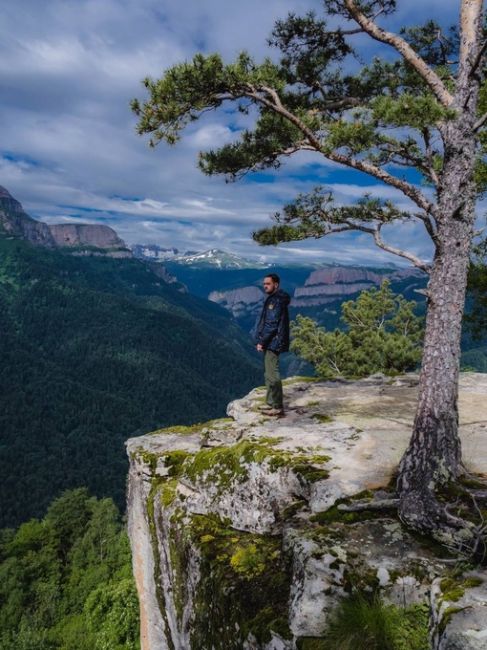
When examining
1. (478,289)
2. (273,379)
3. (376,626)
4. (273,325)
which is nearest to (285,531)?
(376,626)

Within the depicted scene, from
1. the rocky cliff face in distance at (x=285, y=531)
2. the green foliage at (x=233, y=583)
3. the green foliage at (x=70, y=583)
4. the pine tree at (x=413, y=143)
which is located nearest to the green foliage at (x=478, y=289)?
the rocky cliff face in distance at (x=285, y=531)

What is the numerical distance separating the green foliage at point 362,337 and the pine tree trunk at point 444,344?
979 inches

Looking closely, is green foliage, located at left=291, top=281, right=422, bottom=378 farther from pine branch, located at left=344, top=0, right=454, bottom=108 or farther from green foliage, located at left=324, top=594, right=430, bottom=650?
green foliage, located at left=324, top=594, right=430, bottom=650

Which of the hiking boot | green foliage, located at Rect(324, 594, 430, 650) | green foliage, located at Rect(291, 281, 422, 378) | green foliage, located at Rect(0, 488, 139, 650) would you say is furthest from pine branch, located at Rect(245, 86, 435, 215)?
green foliage, located at Rect(291, 281, 422, 378)

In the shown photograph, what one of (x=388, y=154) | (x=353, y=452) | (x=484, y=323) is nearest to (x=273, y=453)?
(x=353, y=452)

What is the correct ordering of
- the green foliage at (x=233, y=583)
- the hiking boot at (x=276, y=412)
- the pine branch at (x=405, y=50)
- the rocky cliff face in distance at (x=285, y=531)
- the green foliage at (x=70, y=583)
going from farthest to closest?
the green foliage at (x=70, y=583) < the hiking boot at (x=276, y=412) < the pine branch at (x=405, y=50) < the green foliage at (x=233, y=583) < the rocky cliff face in distance at (x=285, y=531)

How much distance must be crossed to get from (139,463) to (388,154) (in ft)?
33.6

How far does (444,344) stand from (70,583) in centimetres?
5959

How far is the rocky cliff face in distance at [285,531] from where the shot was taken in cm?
557

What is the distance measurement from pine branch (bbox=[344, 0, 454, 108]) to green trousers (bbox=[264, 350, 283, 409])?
6754mm

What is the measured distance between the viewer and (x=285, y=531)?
749 centimetres

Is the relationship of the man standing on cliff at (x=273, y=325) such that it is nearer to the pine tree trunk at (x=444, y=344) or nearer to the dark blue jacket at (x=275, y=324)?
the dark blue jacket at (x=275, y=324)

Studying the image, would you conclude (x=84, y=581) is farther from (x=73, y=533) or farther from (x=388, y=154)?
(x=388, y=154)

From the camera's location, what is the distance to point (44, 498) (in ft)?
509
